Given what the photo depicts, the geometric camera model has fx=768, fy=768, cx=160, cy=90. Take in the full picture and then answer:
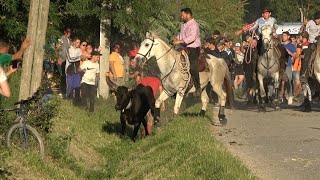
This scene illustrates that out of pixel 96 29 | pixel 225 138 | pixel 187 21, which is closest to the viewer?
pixel 225 138

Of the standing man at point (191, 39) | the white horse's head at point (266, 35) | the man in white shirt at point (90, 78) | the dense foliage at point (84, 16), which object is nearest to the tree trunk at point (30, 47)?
the standing man at point (191, 39)

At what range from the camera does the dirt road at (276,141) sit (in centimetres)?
1091

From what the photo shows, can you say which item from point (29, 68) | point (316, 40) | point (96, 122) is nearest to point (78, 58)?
point (96, 122)

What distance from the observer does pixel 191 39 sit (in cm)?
1719

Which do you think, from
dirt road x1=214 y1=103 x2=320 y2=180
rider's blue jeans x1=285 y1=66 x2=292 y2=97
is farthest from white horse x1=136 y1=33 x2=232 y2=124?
rider's blue jeans x1=285 y1=66 x2=292 y2=97

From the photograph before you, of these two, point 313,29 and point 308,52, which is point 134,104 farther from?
point 313,29

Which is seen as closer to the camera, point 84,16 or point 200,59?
point 200,59

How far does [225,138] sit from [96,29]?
1150cm

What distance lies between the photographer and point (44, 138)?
12.4 m

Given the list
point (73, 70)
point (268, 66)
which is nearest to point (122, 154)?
point (73, 70)

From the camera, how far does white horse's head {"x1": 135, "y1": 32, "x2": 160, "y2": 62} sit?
54.8 ft

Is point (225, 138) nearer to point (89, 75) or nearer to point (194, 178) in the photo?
point (194, 178)

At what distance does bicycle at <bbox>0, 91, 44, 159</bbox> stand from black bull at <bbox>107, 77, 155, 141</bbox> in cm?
335

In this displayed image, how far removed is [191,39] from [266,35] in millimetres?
3393
